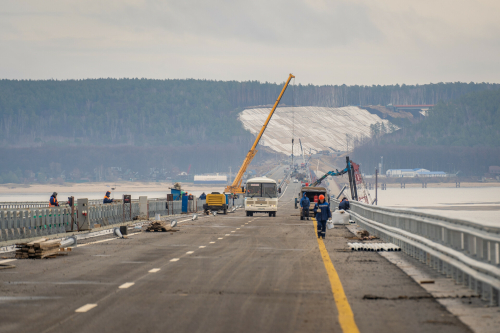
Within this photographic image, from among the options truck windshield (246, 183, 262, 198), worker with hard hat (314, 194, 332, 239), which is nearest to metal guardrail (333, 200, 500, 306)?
worker with hard hat (314, 194, 332, 239)

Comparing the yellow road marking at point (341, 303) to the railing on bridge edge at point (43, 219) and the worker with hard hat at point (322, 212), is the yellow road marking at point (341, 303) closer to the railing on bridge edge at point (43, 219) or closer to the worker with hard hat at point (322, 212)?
the worker with hard hat at point (322, 212)

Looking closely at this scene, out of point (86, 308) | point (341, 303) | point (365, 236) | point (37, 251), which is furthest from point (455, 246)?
point (365, 236)

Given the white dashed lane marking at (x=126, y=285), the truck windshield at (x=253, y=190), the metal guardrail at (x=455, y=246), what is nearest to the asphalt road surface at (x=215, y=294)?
the white dashed lane marking at (x=126, y=285)

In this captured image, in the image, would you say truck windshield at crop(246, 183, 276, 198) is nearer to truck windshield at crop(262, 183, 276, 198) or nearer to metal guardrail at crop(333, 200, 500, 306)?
truck windshield at crop(262, 183, 276, 198)

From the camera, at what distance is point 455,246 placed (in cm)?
1261

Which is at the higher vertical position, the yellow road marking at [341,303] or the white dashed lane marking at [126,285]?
the white dashed lane marking at [126,285]

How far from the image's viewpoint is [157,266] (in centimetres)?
1550

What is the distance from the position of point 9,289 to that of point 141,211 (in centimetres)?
3243

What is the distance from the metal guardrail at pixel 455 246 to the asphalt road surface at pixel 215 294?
796mm

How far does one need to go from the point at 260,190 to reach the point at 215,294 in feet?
138

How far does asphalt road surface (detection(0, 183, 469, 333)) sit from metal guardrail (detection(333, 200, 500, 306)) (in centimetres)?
80

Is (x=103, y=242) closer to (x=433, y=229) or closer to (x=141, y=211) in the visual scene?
(x=433, y=229)

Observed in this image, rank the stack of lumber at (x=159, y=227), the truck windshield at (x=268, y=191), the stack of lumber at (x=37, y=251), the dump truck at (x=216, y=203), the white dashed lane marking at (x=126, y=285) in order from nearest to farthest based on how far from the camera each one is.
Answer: the white dashed lane marking at (x=126, y=285) < the stack of lumber at (x=37, y=251) < the stack of lumber at (x=159, y=227) < the truck windshield at (x=268, y=191) < the dump truck at (x=216, y=203)

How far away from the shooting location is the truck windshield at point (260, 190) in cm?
5312
